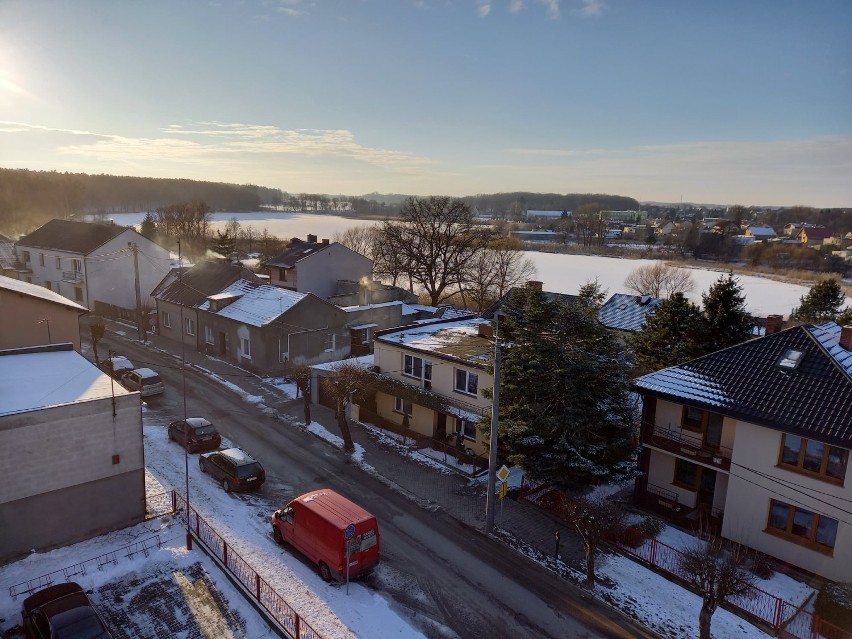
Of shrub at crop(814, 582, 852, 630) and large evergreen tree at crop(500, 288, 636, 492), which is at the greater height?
large evergreen tree at crop(500, 288, 636, 492)

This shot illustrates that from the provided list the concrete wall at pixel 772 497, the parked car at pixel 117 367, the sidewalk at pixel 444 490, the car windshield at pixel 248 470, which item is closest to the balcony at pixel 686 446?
the concrete wall at pixel 772 497

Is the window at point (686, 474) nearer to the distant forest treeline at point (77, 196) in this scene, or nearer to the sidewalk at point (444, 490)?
the sidewalk at point (444, 490)

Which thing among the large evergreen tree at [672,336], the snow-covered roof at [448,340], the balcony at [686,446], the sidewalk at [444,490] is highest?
the large evergreen tree at [672,336]

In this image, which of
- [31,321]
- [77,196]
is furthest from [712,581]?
[77,196]

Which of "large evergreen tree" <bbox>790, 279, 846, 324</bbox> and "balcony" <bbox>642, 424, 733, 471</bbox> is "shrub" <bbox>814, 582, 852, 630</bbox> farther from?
"large evergreen tree" <bbox>790, 279, 846, 324</bbox>

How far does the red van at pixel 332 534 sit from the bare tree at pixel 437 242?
41861 millimetres

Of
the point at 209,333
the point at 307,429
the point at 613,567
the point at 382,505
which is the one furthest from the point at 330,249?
the point at 613,567

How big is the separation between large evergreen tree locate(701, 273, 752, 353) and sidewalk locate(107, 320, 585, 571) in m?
12.7

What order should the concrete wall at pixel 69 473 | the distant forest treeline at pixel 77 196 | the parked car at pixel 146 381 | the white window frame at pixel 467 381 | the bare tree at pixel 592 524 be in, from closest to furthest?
the bare tree at pixel 592 524 < the concrete wall at pixel 69 473 < the white window frame at pixel 467 381 < the parked car at pixel 146 381 < the distant forest treeline at pixel 77 196

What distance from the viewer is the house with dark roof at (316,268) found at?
49000 millimetres

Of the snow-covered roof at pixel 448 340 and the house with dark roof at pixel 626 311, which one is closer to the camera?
the snow-covered roof at pixel 448 340

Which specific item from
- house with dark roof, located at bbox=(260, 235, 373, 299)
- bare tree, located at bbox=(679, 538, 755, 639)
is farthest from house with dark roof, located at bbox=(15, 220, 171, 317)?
bare tree, located at bbox=(679, 538, 755, 639)

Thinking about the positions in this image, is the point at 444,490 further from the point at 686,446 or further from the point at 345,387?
the point at 686,446

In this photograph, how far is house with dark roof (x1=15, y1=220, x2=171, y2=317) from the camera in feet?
165
